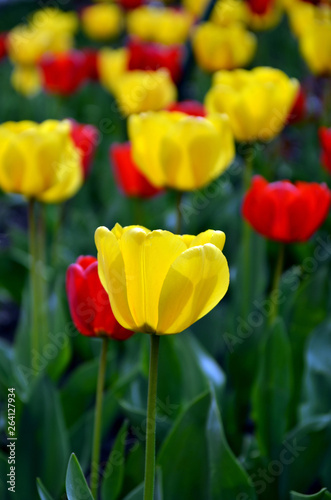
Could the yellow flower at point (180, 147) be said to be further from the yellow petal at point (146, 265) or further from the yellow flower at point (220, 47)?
the yellow flower at point (220, 47)

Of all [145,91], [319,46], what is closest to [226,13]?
[319,46]

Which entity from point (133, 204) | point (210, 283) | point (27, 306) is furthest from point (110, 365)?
point (210, 283)

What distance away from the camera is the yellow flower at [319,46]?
1.90m

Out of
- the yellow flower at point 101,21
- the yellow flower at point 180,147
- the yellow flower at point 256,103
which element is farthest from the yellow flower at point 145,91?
the yellow flower at point 101,21

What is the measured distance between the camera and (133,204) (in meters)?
1.93

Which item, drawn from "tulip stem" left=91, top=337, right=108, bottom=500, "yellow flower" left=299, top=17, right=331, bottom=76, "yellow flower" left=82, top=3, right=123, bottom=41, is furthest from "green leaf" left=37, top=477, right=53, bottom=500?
"yellow flower" left=82, top=3, right=123, bottom=41

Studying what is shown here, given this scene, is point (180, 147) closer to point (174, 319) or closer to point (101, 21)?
point (174, 319)

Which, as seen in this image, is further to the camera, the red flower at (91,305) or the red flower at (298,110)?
the red flower at (298,110)

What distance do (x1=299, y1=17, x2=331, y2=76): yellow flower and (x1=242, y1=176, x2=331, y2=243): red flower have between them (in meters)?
0.94

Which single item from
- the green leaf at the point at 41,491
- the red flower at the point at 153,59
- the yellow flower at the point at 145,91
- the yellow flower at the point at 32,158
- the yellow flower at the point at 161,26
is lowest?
the yellow flower at the point at 161,26

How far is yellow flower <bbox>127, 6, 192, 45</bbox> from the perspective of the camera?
3.30m

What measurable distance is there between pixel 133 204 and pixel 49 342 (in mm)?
635

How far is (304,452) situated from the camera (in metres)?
1.07

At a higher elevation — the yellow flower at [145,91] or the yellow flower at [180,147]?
the yellow flower at [180,147]
